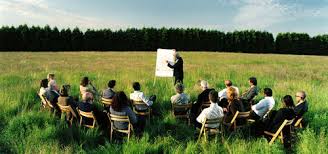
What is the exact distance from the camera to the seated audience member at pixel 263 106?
9656mm

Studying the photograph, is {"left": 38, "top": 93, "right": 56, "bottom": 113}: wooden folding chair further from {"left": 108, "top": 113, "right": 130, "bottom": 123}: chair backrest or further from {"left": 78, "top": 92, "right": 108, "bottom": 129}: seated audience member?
{"left": 108, "top": 113, "right": 130, "bottom": 123}: chair backrest

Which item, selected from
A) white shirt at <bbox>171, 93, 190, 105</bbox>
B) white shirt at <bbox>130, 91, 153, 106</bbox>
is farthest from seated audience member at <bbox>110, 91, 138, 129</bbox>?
white shirt at <bbox>171, 93, 190, 105</bbox>

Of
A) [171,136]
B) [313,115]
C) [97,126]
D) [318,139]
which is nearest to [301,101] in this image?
[318,139]

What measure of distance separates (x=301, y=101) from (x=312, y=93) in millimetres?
5729

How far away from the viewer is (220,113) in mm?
8383

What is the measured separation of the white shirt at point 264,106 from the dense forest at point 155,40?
59607 millimetres

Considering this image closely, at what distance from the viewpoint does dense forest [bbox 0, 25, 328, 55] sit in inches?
2502

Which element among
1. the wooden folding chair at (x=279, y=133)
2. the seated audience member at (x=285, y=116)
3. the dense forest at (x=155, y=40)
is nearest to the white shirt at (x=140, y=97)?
the wooden folding chair at (x=279, y=133)

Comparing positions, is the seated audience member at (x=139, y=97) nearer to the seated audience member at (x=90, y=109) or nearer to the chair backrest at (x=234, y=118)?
the seated audience member at (x=90, y=109)

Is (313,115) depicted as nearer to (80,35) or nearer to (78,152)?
(78,152)

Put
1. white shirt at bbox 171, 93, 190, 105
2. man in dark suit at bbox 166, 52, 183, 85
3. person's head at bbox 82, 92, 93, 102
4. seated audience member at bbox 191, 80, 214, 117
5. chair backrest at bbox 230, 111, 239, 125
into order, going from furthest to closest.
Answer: man in dark suit at bbox 166, 52, 183, 85 → seated audience member at bbox 191, 80, 214, 117 → white shirt at bbox 171, 93, 190, 105 → person's head at bbox 82, 92, 93, 102 → chair backrest at bbox 230, 111, 239, 125

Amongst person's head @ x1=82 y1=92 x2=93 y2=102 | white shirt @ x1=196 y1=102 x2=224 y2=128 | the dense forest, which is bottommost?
white shirt @ x1=196 y1=102 x2=224 y2=128

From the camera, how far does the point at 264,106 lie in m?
9.74

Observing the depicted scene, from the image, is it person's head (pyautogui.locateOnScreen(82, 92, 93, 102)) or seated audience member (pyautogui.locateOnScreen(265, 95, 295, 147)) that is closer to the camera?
seated audience member (pyautogui.locateOnScreen(265, 95, 295, 147))
